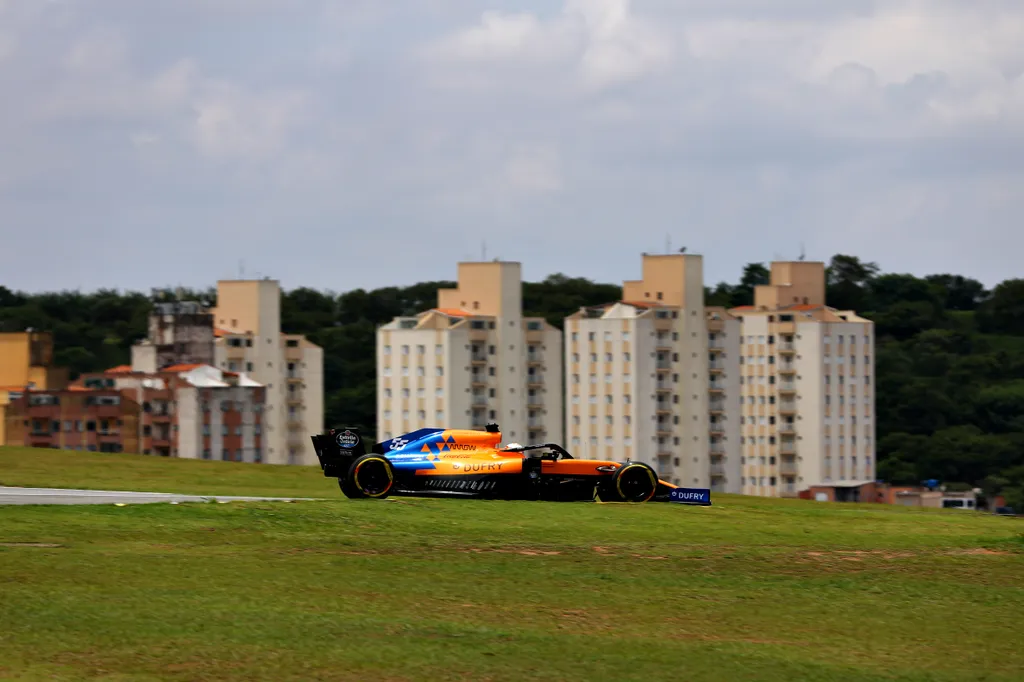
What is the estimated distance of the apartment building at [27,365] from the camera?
123m

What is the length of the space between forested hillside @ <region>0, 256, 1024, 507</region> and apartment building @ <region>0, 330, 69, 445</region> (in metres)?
32.1

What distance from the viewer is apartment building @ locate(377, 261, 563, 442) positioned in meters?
124

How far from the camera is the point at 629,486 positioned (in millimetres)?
30281

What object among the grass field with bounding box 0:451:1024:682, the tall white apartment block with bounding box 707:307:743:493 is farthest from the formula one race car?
the tall white apartment block with bounding box 707:307:743:493

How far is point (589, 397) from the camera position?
127812 mm

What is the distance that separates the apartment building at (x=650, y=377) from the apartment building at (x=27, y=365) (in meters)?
36.3

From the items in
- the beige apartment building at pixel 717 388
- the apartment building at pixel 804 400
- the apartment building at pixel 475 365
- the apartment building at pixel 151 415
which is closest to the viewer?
the apartment building at pixel 151 415

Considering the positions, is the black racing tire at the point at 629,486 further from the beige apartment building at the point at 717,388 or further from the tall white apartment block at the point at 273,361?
the tall white apartment block at the point at 273,361

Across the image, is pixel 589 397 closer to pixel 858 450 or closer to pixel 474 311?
pixel 474 311

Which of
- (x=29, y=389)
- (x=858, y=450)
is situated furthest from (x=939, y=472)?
(x=29, y=389)

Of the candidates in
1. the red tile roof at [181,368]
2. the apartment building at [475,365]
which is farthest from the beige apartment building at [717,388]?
the red tile roof at [181,368]

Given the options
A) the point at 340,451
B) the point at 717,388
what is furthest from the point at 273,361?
the point at 340,451

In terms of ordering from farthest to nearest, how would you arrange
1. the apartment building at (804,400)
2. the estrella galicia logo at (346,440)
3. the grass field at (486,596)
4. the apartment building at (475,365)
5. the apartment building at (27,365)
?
the apartment building at (804,400) → the apartment building at (475,365) → the apartment building at (27,365) → the estrella galicia logo at (346,440) → the grass field at (486,596)

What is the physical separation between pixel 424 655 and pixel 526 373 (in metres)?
113
